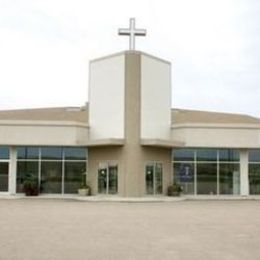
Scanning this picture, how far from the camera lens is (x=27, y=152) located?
35969 millimetres

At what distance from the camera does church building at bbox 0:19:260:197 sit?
3462 centimetres

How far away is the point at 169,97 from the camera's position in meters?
37.2

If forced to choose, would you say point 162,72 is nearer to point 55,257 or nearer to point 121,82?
point 121,82

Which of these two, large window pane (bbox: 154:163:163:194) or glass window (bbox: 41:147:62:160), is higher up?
glass window (bbox: 41:147:62:160)

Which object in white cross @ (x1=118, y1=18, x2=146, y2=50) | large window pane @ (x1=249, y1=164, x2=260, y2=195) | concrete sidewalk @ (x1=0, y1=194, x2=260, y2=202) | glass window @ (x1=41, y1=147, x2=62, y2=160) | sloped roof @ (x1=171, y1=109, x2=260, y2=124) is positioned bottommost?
concrete sidewalk @ (x1=0, y1=194, x2=260, y2=202)

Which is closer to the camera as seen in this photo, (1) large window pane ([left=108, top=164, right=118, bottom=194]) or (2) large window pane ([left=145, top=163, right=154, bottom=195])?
(1) large window pane ([left=108, top=164, right=118, bottom=194])

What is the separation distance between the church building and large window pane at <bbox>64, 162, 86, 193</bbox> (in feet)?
0.20

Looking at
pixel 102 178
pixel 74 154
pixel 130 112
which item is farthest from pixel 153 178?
pixel 74 154

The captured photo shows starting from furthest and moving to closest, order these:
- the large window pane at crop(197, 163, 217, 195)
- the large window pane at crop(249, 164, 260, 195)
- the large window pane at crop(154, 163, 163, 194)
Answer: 1. the large window pane at crop(249, 164, 260, 195)
2. the large window pane at crop(197, 163, 217, 195)
3. the large window pane at crop(154, 163, 163, 194)

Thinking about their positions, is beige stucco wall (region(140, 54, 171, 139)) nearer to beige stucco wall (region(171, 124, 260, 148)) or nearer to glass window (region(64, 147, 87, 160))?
beige stucco wall (region(171, 124, 260, 148))

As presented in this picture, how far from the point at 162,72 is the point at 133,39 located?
8.92 ft

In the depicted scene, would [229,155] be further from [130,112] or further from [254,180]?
[130,112]

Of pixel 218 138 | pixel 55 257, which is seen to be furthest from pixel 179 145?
pixel 55 257

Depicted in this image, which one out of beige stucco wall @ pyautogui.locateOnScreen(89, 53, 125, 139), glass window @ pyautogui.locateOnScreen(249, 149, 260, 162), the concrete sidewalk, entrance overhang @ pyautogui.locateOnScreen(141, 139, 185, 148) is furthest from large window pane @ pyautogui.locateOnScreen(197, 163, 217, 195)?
beige stucco wall @ pyautogui.locateOnScreen(89, 53, 125, 139)
